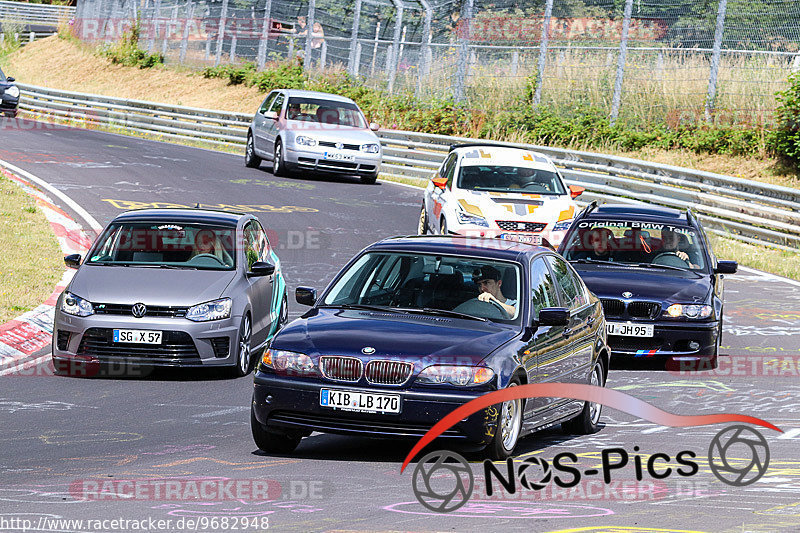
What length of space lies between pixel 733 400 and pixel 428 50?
85.3 ft

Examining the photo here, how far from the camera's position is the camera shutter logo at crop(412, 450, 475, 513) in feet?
23.0

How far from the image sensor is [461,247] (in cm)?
947

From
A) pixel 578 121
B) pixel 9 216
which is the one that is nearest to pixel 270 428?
pixel 9 216

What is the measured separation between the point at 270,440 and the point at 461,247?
2.08 meters

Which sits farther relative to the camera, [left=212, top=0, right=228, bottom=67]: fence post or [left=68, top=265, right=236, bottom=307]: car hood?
[left=212, top=0, right=228, bottom=67]: fence post

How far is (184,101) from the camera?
1928 inches

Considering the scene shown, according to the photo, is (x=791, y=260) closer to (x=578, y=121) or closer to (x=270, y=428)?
(x=578, y=121)

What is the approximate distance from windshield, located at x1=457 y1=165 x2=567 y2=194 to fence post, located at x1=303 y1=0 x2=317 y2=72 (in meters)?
23.2

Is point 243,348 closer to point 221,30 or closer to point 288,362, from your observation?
point 288,362

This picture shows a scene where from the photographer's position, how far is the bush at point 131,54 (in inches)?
2153

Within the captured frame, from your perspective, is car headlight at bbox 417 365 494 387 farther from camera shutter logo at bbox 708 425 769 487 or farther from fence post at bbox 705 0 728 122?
fence post at bbox 705 0 728 122

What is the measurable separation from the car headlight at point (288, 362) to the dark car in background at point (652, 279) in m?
5.48

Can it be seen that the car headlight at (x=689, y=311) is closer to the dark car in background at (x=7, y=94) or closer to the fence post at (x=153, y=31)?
the dark car in background at (x=7, y=94)

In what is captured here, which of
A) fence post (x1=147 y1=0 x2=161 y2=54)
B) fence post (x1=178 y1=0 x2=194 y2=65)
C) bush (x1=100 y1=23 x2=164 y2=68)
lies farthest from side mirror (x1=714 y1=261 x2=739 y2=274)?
bush (x1=100 y1=23 x2=164 y2=68)
